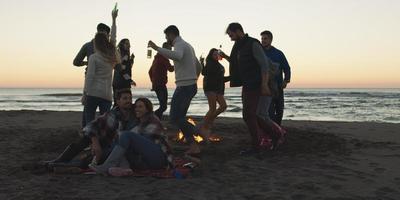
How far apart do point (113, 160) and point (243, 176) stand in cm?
145

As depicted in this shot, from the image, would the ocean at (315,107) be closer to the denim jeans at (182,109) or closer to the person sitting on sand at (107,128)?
the denim jeans at (182,109)

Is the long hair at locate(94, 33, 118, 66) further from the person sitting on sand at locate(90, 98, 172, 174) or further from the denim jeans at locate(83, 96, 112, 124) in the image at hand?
the person sitting on sand at locate(90, 98, 172, 174)

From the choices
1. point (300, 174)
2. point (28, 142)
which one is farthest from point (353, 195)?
point (28, 142)

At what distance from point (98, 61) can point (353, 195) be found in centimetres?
346

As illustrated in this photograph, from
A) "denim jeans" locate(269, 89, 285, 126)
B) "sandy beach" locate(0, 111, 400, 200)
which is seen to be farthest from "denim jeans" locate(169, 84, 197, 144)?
"denim jeans" locate(269, 89, 285, 126)

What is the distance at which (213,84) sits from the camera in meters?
6.98

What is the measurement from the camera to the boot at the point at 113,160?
4391 mm

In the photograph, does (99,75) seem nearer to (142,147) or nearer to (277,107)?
(142,147)

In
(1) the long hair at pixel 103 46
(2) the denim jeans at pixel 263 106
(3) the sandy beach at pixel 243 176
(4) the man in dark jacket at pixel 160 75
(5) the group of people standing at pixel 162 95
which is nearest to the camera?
(3) the sandy beach at pixel 243 176

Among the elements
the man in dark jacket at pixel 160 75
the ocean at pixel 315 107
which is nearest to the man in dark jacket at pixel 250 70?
the man in dark jacket at pixel 160 75

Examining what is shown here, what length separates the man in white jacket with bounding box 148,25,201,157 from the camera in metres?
5.61

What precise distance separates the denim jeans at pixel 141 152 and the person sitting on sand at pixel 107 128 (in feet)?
0.88

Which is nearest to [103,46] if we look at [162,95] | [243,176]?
[243,176]

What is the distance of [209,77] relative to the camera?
275 inches
